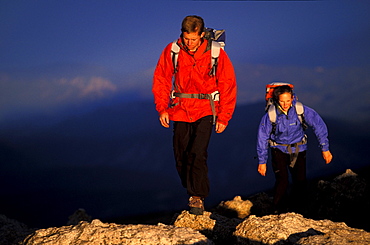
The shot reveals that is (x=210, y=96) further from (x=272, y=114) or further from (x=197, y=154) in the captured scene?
(x=272, y=114)

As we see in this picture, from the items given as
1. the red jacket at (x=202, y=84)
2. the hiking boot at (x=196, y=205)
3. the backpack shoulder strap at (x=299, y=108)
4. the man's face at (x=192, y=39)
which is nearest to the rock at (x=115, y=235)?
the hiking boot at (x=196, y=205)

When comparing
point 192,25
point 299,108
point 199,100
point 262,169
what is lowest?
point 262,169

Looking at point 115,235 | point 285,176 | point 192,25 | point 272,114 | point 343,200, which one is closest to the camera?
point 115,235

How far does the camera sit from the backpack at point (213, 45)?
6660 millimetres

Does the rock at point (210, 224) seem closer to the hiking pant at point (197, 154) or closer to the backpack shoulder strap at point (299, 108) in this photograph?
the hiking pant at point (197, 154)

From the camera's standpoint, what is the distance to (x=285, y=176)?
840 cm

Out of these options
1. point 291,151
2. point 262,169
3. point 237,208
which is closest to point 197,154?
point 262,169

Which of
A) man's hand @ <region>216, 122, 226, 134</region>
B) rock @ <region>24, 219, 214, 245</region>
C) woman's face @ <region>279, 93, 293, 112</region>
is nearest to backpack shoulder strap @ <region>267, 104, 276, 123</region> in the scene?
woman's face @ <region>279, 93, 293, 112</region>

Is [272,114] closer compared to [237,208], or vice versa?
[272,114]

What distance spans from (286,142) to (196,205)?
9.27 feet

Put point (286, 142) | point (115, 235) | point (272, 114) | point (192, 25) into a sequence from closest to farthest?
point (115, 235) < point (192, 25) < point (272, 114) < point (286, 142)

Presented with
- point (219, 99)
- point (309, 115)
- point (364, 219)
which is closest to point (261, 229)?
point (219, 99)

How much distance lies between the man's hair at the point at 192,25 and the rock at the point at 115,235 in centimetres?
337

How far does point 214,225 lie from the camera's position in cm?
652
